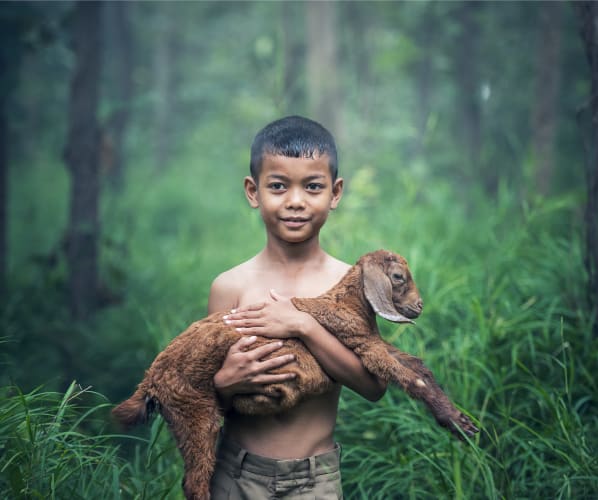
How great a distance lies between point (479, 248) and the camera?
5.49 m

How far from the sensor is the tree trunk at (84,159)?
5996 millimetres

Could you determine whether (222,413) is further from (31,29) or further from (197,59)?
(197,59)

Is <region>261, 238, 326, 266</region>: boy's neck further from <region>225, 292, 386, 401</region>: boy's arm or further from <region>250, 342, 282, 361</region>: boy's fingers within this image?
<region>250, 342, 282, 361</region>: boy's fingers

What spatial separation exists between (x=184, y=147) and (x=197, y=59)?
500 centimetres

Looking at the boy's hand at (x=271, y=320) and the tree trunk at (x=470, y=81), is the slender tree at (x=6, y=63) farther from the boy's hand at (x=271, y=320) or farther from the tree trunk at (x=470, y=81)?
the tree trunk at (x=470, y=81)

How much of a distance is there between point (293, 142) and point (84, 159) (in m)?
4.51

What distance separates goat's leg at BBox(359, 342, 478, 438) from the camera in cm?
199

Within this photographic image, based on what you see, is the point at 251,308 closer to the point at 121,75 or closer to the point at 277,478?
the point at 277,478

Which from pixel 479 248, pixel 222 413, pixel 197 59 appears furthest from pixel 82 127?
pixel 197 59

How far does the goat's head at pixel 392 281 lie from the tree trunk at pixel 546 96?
5.62 metres

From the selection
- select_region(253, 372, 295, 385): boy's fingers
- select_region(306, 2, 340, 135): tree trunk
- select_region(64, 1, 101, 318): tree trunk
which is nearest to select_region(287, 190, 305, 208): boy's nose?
select_region(253, 372, 295, 385): boy's fingers

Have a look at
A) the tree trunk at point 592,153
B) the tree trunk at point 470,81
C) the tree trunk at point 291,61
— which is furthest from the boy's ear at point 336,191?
the tree trunk at point 291,61

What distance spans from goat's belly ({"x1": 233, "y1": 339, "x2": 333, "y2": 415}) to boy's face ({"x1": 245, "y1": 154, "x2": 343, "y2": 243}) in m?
0.46

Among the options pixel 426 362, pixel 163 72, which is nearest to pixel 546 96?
pixel 426 362
